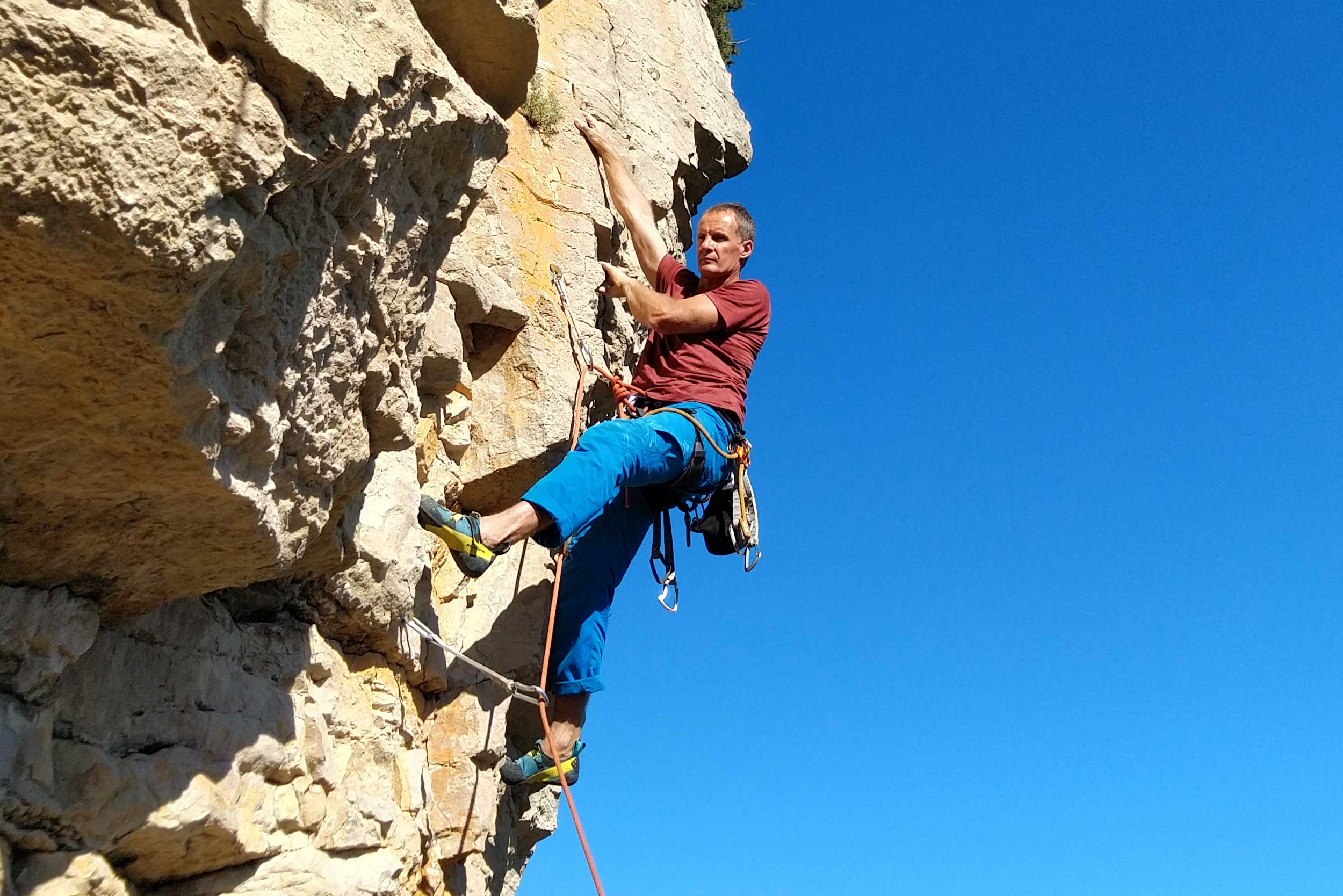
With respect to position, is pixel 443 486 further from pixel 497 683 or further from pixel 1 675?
pixel 1 675

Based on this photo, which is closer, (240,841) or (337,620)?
(240,841)

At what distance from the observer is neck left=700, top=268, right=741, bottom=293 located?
6859mm

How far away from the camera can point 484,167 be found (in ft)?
13.6

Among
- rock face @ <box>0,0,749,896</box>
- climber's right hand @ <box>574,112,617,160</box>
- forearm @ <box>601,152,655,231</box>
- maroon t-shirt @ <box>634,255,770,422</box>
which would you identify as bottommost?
rock face @ <box>0,0,749,896</box>

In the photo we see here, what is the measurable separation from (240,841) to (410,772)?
1.27m

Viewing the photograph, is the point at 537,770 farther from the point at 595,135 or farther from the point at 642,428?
the point at 595,135

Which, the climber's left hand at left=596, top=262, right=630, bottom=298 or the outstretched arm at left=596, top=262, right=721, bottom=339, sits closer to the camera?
the outstretched arm at left=596, top=262, right=721, bottom=339

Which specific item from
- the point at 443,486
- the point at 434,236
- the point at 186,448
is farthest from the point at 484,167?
the point at 443,486

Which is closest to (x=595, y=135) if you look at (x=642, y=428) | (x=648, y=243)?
(x=648, y=243)

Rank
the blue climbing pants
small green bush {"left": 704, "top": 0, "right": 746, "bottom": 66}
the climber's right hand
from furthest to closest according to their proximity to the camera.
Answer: small green bush {"left": 704, "top": 0, "right": 746, "bottom": 66} → the climber's right hand → the blue climbing pants

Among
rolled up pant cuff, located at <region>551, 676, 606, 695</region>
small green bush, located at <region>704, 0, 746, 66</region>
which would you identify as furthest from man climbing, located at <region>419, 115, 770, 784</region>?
small green bush, located at <region>704, 0, 746, 66</region>

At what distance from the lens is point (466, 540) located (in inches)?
185

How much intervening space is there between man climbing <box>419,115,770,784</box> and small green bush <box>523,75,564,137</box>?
0.64 feet

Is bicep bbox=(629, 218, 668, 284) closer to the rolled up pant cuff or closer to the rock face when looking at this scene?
the rock face
